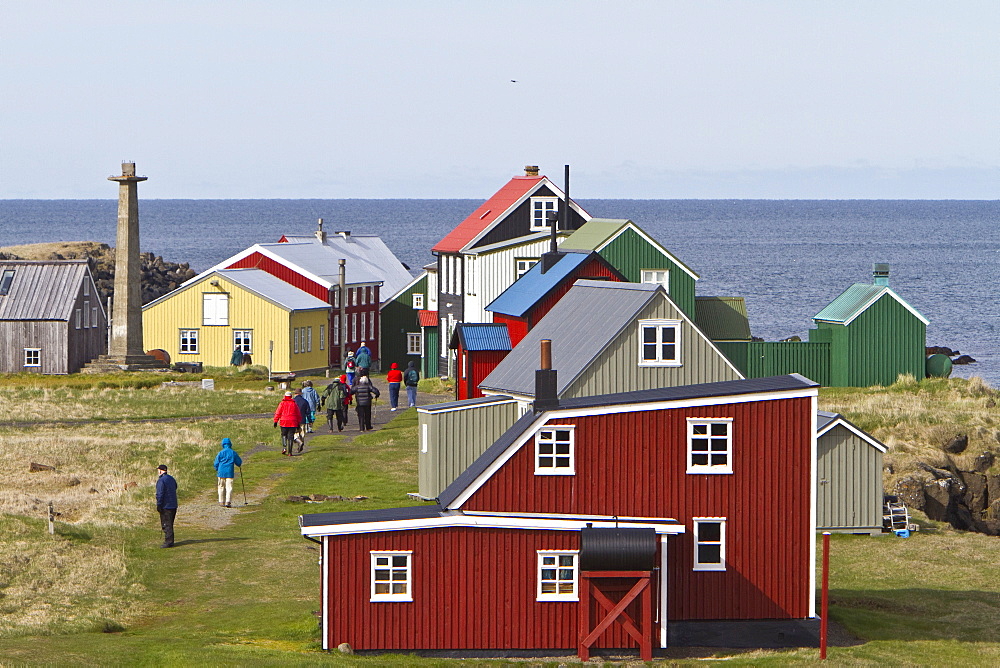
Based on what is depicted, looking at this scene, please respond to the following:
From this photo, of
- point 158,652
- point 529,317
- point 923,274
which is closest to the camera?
point 158,652

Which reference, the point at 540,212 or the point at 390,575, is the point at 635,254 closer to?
the point at 540,212

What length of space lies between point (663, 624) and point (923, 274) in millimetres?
148201

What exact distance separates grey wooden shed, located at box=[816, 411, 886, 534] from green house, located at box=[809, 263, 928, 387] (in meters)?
24.7

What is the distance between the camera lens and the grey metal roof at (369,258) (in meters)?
81.4

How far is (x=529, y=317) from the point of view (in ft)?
140

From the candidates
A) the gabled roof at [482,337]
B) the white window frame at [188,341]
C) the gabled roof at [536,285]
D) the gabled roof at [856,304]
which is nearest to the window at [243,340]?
the white window frame at [188,341]

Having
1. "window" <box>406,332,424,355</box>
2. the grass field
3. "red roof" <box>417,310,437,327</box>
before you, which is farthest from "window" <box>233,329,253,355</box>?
the grass field

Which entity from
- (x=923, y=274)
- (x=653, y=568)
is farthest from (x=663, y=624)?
(x=923, y=274)

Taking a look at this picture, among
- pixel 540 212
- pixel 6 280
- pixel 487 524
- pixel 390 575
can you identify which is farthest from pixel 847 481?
pixel 6 280

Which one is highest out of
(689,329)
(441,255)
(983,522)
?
(441,255)

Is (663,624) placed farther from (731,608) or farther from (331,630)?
(331,630)

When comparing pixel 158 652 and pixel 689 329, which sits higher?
pixel 689 329

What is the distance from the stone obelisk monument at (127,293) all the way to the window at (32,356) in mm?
3001

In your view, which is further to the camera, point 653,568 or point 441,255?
point 441,255
